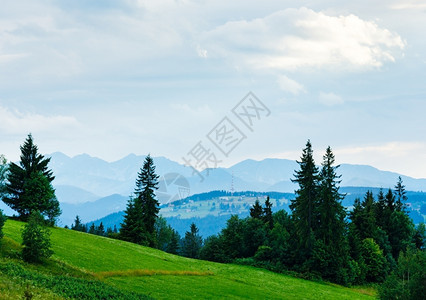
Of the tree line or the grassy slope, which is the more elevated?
the tree line

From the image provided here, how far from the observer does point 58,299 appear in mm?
22594

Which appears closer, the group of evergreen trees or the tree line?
the tree line

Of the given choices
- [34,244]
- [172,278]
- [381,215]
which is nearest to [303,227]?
[172,278]

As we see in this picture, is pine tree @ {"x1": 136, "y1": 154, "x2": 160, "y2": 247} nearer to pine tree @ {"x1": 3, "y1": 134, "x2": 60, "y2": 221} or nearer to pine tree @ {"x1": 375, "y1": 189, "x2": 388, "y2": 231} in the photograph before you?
pine tree @ {"x1": 3, "y1": 134, "x2": 60, "y2": 221}

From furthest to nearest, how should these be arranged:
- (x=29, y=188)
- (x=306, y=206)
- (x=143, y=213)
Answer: (x=143, y=213) < (x=306, y=206) < (x=29, y=188)

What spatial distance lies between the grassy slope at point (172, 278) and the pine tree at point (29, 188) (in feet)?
37.2

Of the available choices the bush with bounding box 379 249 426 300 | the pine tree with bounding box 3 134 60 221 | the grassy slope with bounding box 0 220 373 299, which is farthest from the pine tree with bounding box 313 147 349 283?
the pine tree with bounding box 3 134 60 221

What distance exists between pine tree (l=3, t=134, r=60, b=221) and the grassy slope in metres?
11.3

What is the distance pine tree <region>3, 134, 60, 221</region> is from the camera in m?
68.0

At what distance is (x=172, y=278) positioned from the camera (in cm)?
4856

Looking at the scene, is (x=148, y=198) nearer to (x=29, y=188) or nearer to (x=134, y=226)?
(x=134, y=226)

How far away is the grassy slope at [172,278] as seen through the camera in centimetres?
4169

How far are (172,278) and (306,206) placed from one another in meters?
40.3

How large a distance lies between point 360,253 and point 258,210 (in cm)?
3527
